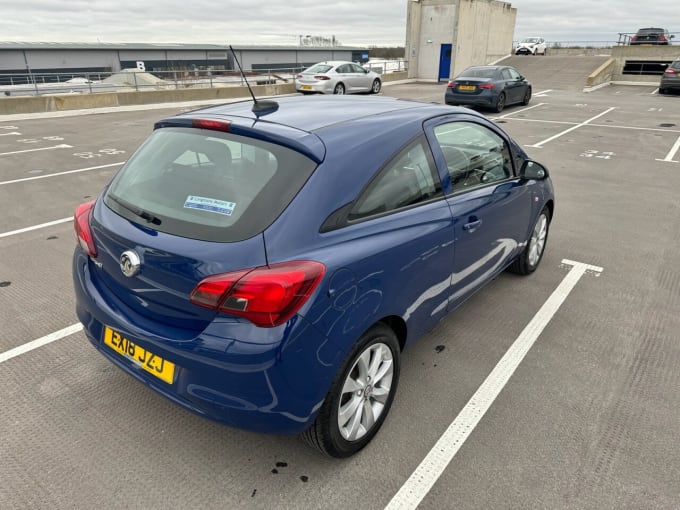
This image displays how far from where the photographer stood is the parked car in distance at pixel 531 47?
1547 inches

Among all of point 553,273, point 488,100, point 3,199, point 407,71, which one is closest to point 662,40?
point 407,71

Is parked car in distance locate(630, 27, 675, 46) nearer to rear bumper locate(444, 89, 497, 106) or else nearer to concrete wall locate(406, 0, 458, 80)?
concrete wall locate(406, 0, 458, 80)

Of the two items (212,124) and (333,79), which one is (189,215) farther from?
(333,79)

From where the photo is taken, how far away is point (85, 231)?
2566 mm

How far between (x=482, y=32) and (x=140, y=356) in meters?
37.0

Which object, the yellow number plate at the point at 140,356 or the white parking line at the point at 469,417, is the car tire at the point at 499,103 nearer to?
the white parking line at the point at 469,417

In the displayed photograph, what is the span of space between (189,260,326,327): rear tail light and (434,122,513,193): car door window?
1389 millimetres

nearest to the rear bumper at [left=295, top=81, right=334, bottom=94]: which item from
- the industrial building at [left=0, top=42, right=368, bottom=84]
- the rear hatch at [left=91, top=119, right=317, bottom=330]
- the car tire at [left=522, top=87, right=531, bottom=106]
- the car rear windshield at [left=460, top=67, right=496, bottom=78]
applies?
the car rear windshield at [left=460, top=67, right=496, bottom=78]

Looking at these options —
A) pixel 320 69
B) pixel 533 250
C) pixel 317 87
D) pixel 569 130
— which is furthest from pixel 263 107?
pixel 320 69

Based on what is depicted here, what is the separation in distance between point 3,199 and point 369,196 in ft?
21.1

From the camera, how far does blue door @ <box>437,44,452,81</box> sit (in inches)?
Result: 1245

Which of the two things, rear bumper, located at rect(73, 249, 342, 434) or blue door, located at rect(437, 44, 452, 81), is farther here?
blue door, located at rect(437, 44, 452, 81)

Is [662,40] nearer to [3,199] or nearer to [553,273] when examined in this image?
[553,273]

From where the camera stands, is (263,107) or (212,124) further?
(263,107)
